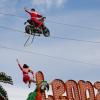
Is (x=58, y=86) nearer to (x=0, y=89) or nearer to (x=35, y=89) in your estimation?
(x=35, y=89)

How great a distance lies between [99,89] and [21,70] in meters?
11.6

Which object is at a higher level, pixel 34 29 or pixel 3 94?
pixel 34 29

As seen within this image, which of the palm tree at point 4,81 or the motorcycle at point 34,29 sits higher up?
the motorcycle at point 34,29

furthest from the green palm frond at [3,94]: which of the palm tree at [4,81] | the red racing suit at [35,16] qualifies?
the red racing suit at [35,16]

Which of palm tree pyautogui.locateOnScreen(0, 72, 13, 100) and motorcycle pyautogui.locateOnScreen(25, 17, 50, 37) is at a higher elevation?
motorcycle pyautogui.locateOnScreen(25, 17, 50, 37)

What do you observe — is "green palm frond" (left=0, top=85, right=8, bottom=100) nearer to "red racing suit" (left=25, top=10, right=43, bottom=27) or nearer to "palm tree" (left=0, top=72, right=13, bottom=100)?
"palm tree" (left=0, top=72, right=13, bottom=100)

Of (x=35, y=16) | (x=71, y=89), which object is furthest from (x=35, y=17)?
(x=71, y=89)

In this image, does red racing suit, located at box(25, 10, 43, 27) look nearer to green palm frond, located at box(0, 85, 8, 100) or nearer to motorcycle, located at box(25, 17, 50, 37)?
motorcycle, located at box(25, 17, 50, 37)

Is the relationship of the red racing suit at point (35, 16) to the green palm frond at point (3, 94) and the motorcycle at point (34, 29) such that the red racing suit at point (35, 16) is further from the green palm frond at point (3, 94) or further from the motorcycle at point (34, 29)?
the green palm frond at point (3, 94)

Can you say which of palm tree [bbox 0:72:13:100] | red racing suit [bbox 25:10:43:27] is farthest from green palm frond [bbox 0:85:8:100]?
red racing suit [bbox 25:10:43:27]

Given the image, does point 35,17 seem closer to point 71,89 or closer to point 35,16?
point 35,16

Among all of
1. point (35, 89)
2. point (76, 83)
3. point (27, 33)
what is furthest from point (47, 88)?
point (27, 33)

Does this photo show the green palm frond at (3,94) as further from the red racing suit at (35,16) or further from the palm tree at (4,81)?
the red racing suit at (35,16)

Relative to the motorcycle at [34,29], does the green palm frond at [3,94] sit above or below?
below
